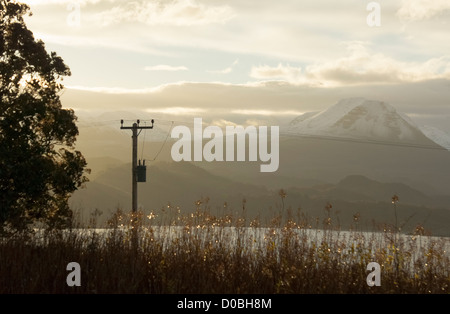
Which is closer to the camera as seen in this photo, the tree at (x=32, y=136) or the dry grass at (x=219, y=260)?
the dry grass at (x=219, y=260)

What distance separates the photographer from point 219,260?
1210cm

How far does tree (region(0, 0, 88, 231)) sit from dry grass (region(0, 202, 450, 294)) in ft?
24.3

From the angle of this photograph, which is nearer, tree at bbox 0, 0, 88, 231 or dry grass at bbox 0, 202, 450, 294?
dry grass at bbox 0, 202, 450, 294

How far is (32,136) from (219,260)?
38.6 ft

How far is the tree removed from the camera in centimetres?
2058

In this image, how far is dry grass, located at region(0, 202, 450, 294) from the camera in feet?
35.6

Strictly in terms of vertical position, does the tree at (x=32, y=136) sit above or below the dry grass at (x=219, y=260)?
above

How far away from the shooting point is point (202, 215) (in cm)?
1495

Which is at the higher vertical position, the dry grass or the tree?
the tree

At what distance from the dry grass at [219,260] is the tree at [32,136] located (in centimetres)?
739

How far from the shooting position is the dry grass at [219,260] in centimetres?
1084

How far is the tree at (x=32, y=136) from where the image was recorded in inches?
810

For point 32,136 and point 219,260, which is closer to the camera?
point 219,260
